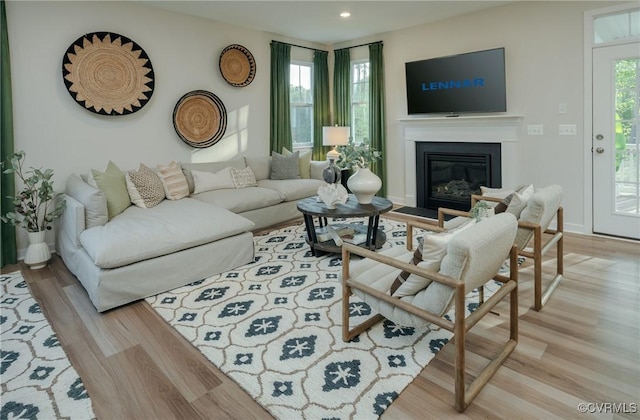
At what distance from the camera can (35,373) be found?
2.00m

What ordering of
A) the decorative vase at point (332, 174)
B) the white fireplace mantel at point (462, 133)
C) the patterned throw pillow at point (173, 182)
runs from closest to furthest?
the decorative vase at point (332, 174) < the patterned throw pillow at point (173, 182) < the white fireplace mantel at point (462, 133)

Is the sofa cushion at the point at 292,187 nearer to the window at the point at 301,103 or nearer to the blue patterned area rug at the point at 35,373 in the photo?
the window at the point at 301,103

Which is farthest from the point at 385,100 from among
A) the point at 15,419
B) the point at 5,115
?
the point at 15,419

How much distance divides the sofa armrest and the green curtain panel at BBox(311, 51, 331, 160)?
151 inches

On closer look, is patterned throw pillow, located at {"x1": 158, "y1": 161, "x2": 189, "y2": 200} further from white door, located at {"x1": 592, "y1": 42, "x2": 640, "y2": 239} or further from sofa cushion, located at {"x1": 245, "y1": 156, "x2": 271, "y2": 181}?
white door, located at {"x1": 592, "y1": 42, "x2": 640, "y2": 239}

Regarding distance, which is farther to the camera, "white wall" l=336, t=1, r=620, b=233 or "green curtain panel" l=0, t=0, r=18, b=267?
"white wall" l=336, t=1, r=620, b=233

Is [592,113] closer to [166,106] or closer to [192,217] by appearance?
[192,217]

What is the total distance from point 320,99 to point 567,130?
363 centimetres

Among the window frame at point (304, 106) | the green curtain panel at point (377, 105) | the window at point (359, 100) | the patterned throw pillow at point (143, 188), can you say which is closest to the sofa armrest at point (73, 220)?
the patterned throw pillow at point (143, 188)

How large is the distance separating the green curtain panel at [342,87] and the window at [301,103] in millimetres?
415

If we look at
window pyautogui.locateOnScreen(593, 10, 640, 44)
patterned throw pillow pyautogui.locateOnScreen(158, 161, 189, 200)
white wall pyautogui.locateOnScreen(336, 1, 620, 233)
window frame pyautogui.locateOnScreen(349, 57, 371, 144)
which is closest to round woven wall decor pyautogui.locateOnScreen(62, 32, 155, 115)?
patterned throw pillow pyautogui.locateOnScreen(158, 161, 189, 200)

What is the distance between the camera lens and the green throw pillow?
135 inches

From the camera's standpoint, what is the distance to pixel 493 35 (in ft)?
15.6

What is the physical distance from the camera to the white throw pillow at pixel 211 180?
4535 mm
